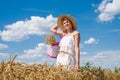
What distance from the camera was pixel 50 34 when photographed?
984 cm

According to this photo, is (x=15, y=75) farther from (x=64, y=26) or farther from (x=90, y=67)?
(x=90, y=67)

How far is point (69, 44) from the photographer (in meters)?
9.30

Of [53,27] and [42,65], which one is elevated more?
[53,27]

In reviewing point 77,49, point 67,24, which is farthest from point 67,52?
point 67,24

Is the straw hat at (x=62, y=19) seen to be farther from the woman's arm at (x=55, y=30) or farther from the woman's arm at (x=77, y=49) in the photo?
the woman's arm at (x=77, y=49)

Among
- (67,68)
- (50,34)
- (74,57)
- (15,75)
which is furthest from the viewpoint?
(50,34)

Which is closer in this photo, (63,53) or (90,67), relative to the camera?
(63,53)

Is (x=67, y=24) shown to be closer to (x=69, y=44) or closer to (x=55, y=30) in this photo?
(x=69, y=44)

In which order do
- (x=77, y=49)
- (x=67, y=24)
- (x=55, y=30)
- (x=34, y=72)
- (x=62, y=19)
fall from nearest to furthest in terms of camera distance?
(x=34, y=72) → (x=77, y=49) → (x=67, y=24) → (x=62, y=19) → (x=55, y=30)

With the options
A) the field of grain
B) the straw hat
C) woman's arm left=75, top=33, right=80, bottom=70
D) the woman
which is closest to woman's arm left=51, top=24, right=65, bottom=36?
the straw hat

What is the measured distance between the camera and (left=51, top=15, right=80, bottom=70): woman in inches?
359

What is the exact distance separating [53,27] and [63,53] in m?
1.54

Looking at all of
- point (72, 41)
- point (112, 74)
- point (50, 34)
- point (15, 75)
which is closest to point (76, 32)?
point (72, 41)

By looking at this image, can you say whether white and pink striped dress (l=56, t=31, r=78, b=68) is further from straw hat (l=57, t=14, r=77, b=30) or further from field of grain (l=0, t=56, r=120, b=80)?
field of grain (l=0, t=56, r=120, b=80)
